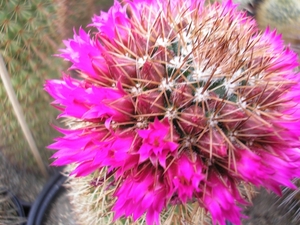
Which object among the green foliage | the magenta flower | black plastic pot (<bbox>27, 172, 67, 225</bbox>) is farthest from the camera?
black plastic pot (<bbox>27, 172, 67, 225</bbox>)

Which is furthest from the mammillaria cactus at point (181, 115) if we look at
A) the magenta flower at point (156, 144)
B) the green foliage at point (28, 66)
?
the green foliage at point (28, 66)

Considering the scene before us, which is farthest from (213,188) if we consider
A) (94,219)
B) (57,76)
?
(57,76)

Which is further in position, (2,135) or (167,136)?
(2,135)

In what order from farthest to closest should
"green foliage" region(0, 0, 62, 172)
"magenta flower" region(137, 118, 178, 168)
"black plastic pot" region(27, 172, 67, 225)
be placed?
1. "black plastic pot" region(27, 172, 67, 225)
2. "green foliage" region(0, 0, 62, 172)
3. "magenta flower" region(137, 118, 178, 168)

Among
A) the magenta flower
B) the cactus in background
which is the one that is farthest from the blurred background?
the magenta flower

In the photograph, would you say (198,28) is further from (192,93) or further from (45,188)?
(45,188)

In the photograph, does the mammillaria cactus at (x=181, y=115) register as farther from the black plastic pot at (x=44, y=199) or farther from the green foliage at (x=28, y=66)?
the black plastic pot at (x=44, y=199)

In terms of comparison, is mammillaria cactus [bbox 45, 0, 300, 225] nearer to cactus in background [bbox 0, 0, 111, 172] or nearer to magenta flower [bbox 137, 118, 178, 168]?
magenta flower [bbox 137, 118, 178, 168]

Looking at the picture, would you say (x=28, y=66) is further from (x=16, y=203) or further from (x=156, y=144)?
(x=156, y=144)
